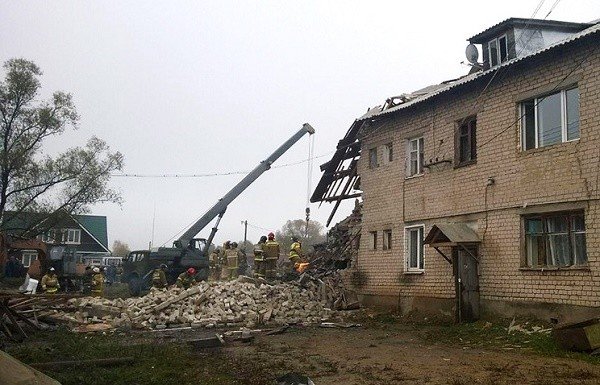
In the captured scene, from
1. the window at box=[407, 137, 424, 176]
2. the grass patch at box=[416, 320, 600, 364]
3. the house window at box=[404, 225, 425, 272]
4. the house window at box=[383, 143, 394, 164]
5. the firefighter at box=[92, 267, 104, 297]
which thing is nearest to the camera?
the grass patch at box=[416, 320, 600, 364]

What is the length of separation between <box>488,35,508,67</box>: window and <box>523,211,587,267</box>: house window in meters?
4.84

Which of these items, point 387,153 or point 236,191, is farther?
point 236,191

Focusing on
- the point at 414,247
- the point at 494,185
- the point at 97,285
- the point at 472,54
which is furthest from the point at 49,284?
Result: the point at 472,54

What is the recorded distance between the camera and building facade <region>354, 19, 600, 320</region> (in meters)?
11.4

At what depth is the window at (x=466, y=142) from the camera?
1446 centimetres

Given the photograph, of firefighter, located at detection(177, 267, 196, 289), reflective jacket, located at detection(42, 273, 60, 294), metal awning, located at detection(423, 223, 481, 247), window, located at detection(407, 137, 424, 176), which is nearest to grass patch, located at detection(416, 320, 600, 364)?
metal awning, located at detection(423, 223, 481, 247)

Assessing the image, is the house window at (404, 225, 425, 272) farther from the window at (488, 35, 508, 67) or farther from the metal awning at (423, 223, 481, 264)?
the window at (488, 35, 508, 67)

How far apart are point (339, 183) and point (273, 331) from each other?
8.41 m

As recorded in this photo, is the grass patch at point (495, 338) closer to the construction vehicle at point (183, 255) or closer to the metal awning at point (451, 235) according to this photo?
the metal awning at point (451, 235)

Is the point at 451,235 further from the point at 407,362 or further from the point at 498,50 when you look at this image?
the point at 498,50

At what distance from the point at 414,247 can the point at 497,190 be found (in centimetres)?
368

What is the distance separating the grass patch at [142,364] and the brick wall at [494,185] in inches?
273

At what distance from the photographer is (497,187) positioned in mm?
13320

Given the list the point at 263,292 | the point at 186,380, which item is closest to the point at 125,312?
the point at 263,292
